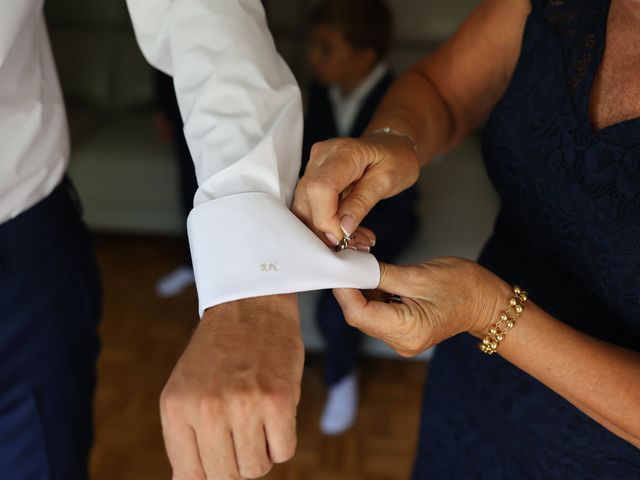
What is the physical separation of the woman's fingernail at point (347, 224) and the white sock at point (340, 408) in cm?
102

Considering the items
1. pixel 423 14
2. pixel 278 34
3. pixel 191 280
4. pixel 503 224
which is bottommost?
pixel 191 280

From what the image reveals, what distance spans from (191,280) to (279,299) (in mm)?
1483

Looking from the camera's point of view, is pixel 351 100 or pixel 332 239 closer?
pixel 332 239

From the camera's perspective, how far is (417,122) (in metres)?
0.71

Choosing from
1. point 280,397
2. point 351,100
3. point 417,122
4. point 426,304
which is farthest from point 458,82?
point 351,100

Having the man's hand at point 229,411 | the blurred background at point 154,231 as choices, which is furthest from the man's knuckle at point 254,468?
the blurred background at point 154,231

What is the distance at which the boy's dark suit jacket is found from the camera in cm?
145

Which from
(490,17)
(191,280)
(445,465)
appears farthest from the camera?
(191,280)

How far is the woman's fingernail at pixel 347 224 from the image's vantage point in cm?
54

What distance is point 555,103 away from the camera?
619 millimetres

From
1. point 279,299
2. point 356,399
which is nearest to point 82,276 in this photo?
point 279,299

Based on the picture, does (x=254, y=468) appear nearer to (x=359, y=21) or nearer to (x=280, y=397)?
(x=280, y=397)

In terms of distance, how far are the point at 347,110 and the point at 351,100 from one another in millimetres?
31

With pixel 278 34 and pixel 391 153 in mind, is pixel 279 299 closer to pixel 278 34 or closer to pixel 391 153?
pixel 391 153
